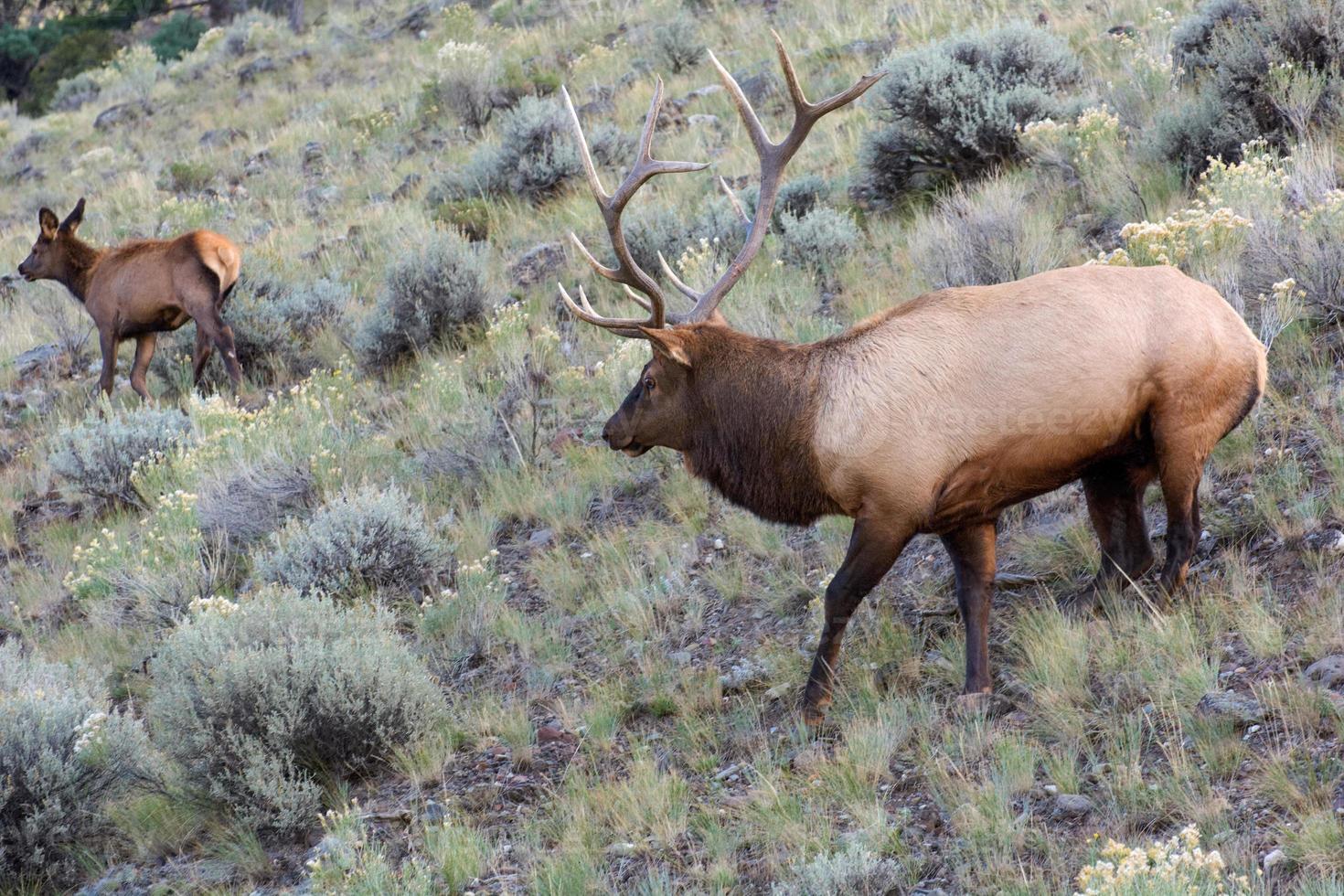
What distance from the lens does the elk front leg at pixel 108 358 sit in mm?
11820

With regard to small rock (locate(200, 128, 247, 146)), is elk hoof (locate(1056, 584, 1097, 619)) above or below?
below

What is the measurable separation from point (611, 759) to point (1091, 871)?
2617mm

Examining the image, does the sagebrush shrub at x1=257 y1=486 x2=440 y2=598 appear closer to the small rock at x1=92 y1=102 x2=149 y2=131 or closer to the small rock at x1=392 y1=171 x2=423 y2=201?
the small rock at x1=392 y1=171 x2=423 y2=201

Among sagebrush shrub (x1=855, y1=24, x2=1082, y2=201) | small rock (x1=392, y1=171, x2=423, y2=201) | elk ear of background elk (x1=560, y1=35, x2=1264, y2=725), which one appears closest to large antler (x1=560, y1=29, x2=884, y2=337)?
elk ear of background elk (x1=560, y1=35, x2=1264, y2=725)

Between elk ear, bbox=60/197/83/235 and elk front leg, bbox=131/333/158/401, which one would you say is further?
elk ear, bbox=60/197/83/235

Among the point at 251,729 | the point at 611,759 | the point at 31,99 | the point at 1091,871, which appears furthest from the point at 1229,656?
the point at 31,99

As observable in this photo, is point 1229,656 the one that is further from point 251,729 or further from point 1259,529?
point 251,729

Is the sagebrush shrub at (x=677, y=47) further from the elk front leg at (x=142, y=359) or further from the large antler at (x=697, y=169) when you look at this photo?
the large antler at (x=697, y=169)

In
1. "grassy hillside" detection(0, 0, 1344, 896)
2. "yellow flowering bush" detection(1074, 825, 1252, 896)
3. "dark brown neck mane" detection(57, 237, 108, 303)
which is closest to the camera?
"yellow flowering bush" detection(1074, 825, 1252, 896)

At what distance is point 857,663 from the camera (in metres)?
5.76

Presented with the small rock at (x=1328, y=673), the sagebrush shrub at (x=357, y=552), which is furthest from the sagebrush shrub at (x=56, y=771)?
the small rock at (x=1328, y=673)

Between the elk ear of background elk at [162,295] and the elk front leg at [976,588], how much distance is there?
25.1ft

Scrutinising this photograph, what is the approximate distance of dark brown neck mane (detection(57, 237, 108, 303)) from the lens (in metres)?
12.8

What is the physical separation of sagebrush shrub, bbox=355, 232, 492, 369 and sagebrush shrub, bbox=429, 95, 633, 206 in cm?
266
